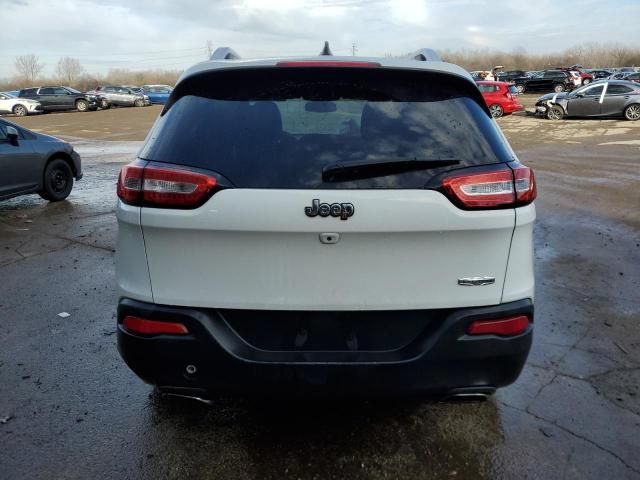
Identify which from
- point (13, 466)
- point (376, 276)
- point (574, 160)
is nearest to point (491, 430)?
point (376, 276)

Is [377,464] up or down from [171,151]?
down

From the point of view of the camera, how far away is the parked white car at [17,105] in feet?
119

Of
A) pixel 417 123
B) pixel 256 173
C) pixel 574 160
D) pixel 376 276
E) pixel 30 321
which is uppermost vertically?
pixel 417 123

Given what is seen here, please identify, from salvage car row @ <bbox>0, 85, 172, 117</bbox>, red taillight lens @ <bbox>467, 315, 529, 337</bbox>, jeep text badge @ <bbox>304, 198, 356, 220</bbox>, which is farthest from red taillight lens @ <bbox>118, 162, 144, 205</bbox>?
salvage car row @ <bbox>0, 85, 172, 117</bbox>

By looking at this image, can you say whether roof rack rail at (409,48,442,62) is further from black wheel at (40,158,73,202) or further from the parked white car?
the parked white car

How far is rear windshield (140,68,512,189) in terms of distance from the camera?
2.20 meters

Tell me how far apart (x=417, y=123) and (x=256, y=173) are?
74 cm

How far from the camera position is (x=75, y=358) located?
3756 millimetres

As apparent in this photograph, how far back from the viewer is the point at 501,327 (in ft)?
7.48

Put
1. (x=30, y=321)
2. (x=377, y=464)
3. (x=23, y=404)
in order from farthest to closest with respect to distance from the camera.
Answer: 1. (x=30, y=321)
2. (x=23, y=404)
3. (x=377, y=464)

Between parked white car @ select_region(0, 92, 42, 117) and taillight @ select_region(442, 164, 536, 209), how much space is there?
134 feet

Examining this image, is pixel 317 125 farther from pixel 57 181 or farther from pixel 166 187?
pixel 57 181

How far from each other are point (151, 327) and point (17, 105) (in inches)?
1601

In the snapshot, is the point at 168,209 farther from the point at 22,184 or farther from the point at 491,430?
the point at 22,184
